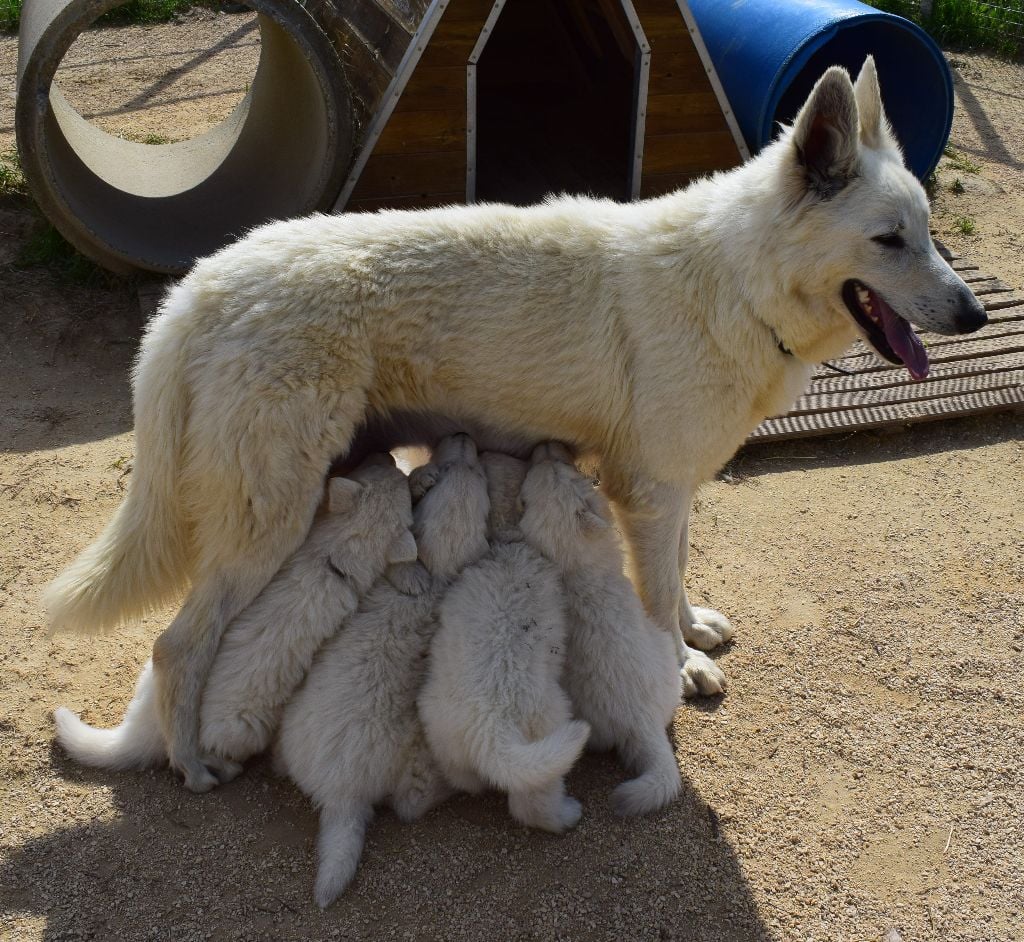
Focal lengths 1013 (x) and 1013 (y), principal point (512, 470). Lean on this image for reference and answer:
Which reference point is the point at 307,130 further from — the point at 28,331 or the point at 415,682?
the point at 415,682

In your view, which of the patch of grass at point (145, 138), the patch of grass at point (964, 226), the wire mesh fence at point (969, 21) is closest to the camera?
the patch of grass at point (964, 226)

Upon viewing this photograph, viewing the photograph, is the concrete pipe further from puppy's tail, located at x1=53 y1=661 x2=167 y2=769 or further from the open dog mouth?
the open dog mouth

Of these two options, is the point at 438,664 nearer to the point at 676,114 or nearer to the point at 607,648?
the point at 607,648

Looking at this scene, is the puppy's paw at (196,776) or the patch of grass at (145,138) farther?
the patch of grass at (145,138)

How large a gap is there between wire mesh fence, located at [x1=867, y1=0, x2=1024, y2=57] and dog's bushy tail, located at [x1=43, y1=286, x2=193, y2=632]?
10710mm

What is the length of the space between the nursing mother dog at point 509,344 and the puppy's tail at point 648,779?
2.01ft

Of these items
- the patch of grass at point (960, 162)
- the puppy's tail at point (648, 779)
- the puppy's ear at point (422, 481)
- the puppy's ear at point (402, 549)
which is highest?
the patch of grass at point (960, 162)

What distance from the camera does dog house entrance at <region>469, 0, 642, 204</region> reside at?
7117 mm

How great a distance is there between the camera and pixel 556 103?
28.7 feet

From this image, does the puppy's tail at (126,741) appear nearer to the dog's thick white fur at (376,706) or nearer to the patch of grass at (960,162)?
the dog's thick white fur at (376,706)

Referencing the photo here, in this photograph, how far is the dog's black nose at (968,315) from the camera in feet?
11.0

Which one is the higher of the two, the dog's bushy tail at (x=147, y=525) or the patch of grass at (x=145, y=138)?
the dog's bushy tail at (x=147, y=525)

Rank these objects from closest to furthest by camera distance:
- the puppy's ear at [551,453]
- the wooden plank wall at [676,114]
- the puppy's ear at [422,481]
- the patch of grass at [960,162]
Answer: the puppy's ear at [422,481], the puppy's ear at [551,453], the wooden plank wall at [676,114], the patch of grass at [960,162]

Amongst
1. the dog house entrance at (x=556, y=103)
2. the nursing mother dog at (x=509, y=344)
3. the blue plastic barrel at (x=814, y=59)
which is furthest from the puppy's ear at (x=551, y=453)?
the blue plastic barrel at (x=814, y=59)
